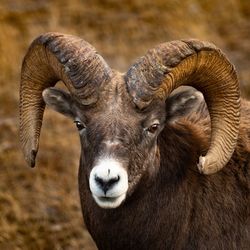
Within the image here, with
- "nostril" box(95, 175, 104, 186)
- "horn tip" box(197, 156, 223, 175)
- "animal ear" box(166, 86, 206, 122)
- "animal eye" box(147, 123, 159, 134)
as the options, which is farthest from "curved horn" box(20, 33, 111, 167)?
"horn tip" box(197, 156, 223, 175)

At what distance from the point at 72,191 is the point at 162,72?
6.11 m

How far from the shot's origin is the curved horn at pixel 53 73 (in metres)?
9.32

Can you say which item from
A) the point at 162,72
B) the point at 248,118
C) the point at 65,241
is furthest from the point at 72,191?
the point at 162,72

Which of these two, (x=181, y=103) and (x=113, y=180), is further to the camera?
(x=181, y=103)

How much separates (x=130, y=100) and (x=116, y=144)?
1.67 feet

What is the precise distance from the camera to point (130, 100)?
30.3 feet

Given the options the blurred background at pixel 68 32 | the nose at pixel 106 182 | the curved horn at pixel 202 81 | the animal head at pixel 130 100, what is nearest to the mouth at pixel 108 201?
the animal head at pixel 130 100

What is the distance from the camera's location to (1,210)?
1452 centimetres

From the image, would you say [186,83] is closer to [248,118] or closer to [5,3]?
[248,118]


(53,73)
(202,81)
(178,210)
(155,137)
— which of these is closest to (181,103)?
(202,81)

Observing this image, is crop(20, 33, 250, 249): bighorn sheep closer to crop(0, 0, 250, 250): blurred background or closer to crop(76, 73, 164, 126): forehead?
crop(76, 73, 164, 126): forehead

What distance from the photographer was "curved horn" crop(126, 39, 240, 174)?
9.27m

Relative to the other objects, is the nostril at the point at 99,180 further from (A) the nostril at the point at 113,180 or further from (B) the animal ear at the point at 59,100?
(B) the animal ear at the point at 59,100

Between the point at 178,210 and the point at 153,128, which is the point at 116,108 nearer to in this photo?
the point at 153,128
